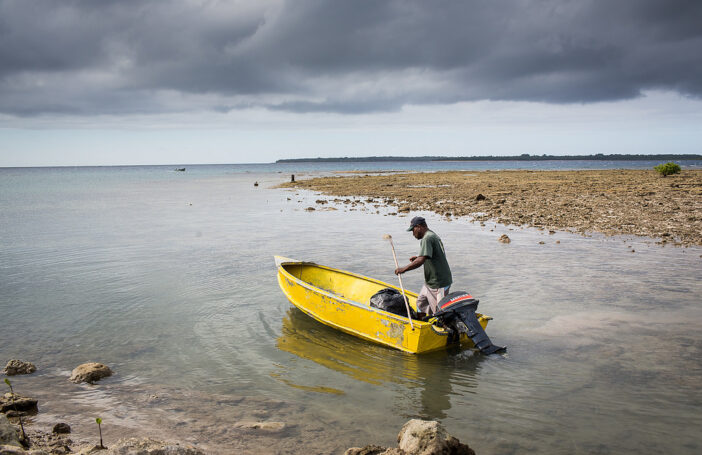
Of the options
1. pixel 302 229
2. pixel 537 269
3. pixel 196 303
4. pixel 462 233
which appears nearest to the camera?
pixel 196 303

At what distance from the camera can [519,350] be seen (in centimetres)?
788

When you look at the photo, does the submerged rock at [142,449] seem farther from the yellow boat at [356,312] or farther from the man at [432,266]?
the man at [432,266]

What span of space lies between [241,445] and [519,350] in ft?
16.0

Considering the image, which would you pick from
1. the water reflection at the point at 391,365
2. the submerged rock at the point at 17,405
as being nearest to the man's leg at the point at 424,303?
the water reflection at the point at 391,365

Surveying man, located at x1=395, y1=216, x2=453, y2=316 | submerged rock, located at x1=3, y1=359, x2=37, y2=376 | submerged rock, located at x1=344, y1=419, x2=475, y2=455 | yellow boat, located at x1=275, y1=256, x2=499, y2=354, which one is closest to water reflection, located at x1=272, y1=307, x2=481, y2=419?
yellow boat, located at x1=275, y1=256, x2=499, y2=354

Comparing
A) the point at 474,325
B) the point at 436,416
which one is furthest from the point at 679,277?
the point at 436,416

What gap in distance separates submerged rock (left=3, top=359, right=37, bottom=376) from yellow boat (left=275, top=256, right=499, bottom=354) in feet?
14.8

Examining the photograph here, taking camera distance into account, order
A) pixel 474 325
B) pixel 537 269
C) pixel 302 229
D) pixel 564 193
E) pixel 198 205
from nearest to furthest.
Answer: pixel 474 325 → pixel 537 269 → pixel 302 229 → pixel 564 193 → pixel 198 205

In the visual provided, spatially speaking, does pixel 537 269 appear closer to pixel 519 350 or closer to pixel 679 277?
pixel 679 277

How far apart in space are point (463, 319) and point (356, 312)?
1832 mm

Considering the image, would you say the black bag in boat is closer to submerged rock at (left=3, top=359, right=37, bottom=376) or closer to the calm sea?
the calm sea

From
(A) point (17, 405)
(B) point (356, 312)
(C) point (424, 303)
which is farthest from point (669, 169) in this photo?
(A) point (17, 405)

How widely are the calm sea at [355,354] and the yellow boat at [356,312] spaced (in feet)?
0.82

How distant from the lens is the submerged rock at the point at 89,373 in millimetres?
6707
